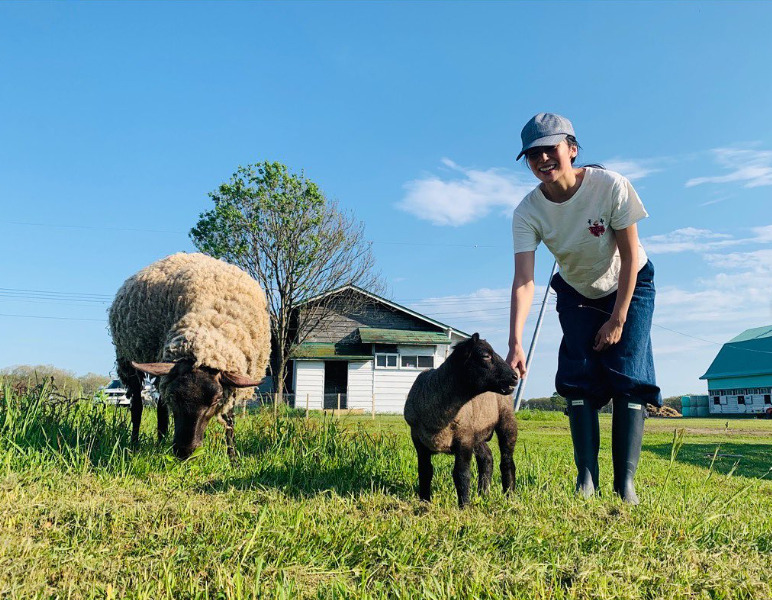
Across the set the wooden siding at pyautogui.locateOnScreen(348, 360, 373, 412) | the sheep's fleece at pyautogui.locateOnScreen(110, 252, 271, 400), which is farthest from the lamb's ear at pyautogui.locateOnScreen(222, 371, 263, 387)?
the wooden siding at pyautogui.locateOnScreen(348, 360, 373, 412)

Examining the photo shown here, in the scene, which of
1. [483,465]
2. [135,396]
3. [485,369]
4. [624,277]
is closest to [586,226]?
[624,277]

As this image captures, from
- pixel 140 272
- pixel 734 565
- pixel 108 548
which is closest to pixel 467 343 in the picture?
pixel 734 565

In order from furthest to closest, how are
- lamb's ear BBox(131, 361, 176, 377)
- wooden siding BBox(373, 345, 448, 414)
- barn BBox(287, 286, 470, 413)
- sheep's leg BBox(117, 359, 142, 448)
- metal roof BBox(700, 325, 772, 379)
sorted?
metal roof BBox(700, 325, 772, 379) < wooden siding BBox(373, 345, 448, 414) < barn BBox(287, 286, 470, 413) < sheep's leg BBox(117, 359, 142, 448) < lamb's ear BBox(131, 361, 176, 377)

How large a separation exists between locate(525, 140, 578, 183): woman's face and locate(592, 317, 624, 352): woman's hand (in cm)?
118

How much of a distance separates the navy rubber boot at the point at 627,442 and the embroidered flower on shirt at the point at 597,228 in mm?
1358

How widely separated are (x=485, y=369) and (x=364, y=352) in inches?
1245

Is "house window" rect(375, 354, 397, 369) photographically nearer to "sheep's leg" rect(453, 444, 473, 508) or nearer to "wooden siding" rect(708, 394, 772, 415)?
"sheep's leg" rect(453, 444, 473, 508)

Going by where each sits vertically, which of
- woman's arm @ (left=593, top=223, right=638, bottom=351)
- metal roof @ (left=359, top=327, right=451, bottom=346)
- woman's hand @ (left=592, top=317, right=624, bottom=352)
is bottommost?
woman's hand @ (left=592, top=317, right=624, bottom=352)

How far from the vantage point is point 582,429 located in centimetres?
495

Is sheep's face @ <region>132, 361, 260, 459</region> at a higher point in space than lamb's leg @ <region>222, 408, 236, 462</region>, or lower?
higher

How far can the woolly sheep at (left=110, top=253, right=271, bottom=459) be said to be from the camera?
6078mm

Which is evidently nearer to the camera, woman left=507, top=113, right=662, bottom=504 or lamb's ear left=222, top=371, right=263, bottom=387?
woman left=507, top=113, right=662, bottom=504

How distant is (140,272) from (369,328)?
28197 millimetres

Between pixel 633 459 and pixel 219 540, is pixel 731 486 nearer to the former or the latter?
pixel 633 459
